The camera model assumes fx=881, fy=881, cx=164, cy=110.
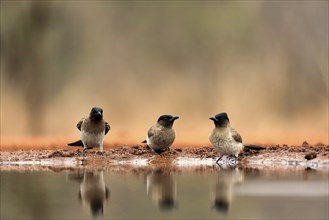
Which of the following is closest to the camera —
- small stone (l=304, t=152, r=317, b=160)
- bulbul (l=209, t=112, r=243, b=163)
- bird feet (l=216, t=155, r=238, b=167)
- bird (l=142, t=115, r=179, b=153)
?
bulbul (l=209, t=112, r=243, b=163)

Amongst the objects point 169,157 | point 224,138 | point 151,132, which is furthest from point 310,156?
point 151,132

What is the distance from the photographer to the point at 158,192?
14.9 metres

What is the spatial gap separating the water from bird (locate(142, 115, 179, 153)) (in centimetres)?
118

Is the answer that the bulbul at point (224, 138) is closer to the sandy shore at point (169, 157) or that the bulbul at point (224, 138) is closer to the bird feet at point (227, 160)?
the bird feet at point (227, 160)

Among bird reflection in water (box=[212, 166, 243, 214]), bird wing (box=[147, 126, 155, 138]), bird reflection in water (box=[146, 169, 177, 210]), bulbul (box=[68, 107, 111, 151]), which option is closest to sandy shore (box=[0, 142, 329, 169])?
bulbul (box=[68, 107, 111, 151])

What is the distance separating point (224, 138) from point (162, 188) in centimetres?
377

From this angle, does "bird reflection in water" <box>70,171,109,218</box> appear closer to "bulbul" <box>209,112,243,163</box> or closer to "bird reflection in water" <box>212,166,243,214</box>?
"bird reflection in water" <box>212,166,243,214</box>

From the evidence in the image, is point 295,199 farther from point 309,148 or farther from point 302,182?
point 309,148

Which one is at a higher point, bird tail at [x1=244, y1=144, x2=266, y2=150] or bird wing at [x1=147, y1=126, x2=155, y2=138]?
bird wing at [x1=147, y1=126, x2=155, y2=138]

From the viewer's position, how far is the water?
41.4 ft

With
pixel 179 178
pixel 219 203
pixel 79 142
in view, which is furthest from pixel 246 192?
pixel 79 142

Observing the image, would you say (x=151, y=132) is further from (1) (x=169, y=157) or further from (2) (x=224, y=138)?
(2) (x=224, y=138)

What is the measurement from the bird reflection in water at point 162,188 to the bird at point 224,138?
132 centimetres

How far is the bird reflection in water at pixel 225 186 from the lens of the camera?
527 inches
